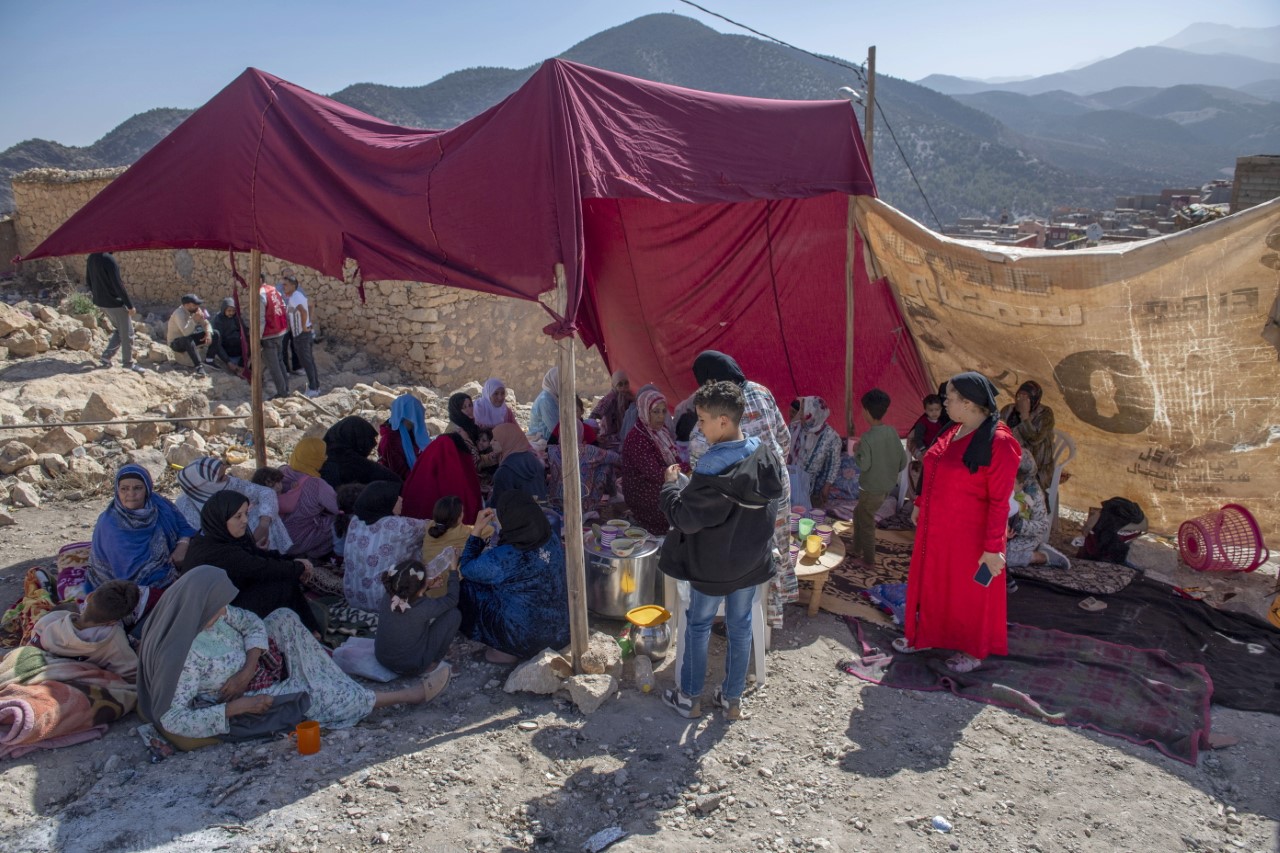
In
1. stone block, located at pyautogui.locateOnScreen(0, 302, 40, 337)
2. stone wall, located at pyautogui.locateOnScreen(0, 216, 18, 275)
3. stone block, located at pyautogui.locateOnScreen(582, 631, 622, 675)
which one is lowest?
stone block, located at pyautogui.locateOnScreen(582, 631, 622, 675)

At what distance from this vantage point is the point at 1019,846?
9.70 ft

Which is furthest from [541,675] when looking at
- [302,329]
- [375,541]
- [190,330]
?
[190,330]

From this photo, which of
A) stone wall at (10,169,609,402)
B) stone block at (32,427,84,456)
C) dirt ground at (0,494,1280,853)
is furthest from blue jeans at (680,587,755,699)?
stone wall at (10,169,609,402)

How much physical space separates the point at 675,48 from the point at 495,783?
52.0 metres

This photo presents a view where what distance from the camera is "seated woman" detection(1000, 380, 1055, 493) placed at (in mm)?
5535

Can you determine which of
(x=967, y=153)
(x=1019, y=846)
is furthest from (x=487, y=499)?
(x=967, y=153)

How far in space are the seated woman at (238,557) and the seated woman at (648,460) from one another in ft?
6.82

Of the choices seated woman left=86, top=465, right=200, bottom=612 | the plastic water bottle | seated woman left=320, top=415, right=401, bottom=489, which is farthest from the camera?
seated woman left=320, top=415, right=401, bottom=489

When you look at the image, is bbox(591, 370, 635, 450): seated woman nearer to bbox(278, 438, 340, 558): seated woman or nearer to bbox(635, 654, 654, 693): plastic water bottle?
bbox(278, 438, 340, 558): seated woman

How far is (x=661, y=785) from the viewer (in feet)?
10.7

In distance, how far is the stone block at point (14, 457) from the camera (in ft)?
20.8

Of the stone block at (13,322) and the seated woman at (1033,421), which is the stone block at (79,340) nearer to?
the stone block at (13,322)

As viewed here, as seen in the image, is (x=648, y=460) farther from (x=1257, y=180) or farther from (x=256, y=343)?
(x=1257, y=180)

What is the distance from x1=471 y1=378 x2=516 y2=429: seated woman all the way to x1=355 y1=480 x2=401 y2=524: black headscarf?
6.49 feet
